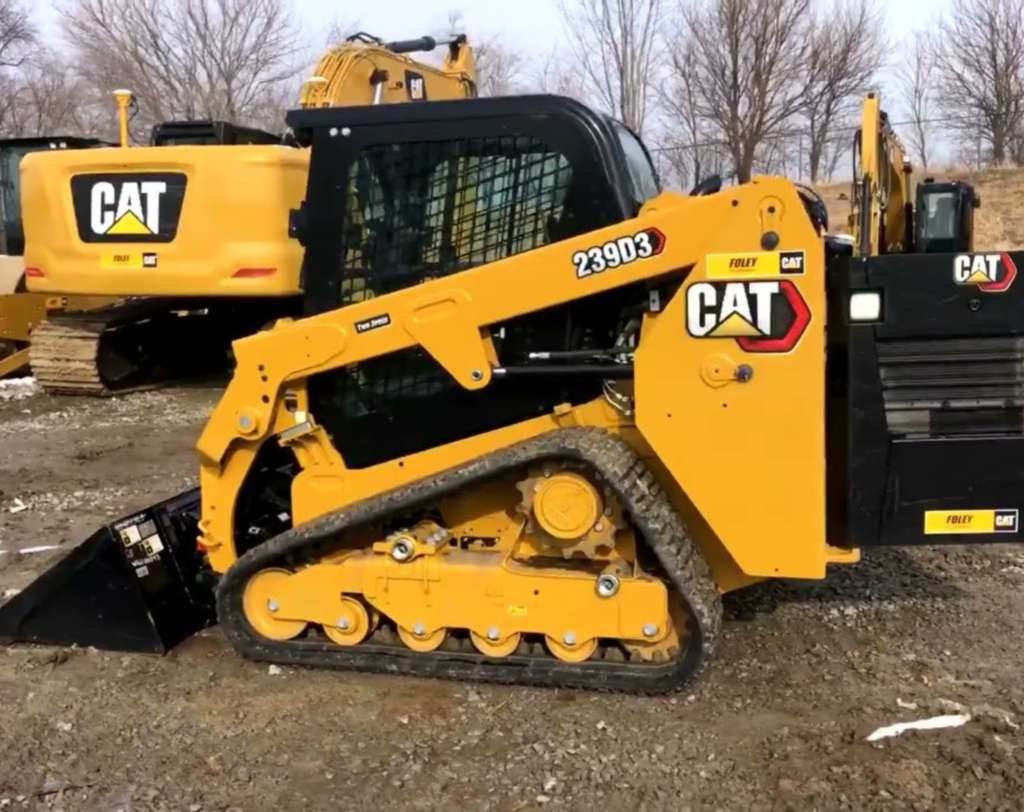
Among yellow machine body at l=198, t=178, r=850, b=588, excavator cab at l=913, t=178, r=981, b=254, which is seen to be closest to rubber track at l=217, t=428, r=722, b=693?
yellow machine body at l=198, t=178, r=850, b=588

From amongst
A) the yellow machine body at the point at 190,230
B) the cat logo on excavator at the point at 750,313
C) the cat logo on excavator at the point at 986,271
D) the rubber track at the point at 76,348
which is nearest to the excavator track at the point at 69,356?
the rubber track at the point at 76,348

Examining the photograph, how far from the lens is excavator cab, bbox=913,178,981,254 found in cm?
386

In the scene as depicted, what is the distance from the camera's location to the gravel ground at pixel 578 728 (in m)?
3.16

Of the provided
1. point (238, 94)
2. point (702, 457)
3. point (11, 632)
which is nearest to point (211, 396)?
point (11, 632)

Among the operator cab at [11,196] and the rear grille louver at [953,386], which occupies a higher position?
the operator cab at [11,196]

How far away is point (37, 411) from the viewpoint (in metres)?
9.86

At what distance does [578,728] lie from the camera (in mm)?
3520

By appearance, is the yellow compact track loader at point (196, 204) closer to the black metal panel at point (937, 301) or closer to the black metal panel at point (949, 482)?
the black metal panel at point (937, 301)

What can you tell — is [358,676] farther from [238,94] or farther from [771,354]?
[238,94]

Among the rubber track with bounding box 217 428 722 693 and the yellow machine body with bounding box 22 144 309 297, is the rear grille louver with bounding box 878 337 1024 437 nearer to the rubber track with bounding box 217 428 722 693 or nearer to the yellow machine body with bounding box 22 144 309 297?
the rubber track with bounding box 217 428 722 693

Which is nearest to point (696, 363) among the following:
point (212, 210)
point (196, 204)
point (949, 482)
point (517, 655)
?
point (949, 482)

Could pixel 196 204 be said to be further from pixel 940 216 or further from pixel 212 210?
pixel 940 216

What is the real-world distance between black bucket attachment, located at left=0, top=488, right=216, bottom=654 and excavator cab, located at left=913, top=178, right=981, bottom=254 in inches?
119

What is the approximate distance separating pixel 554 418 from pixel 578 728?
1022 millimetres
